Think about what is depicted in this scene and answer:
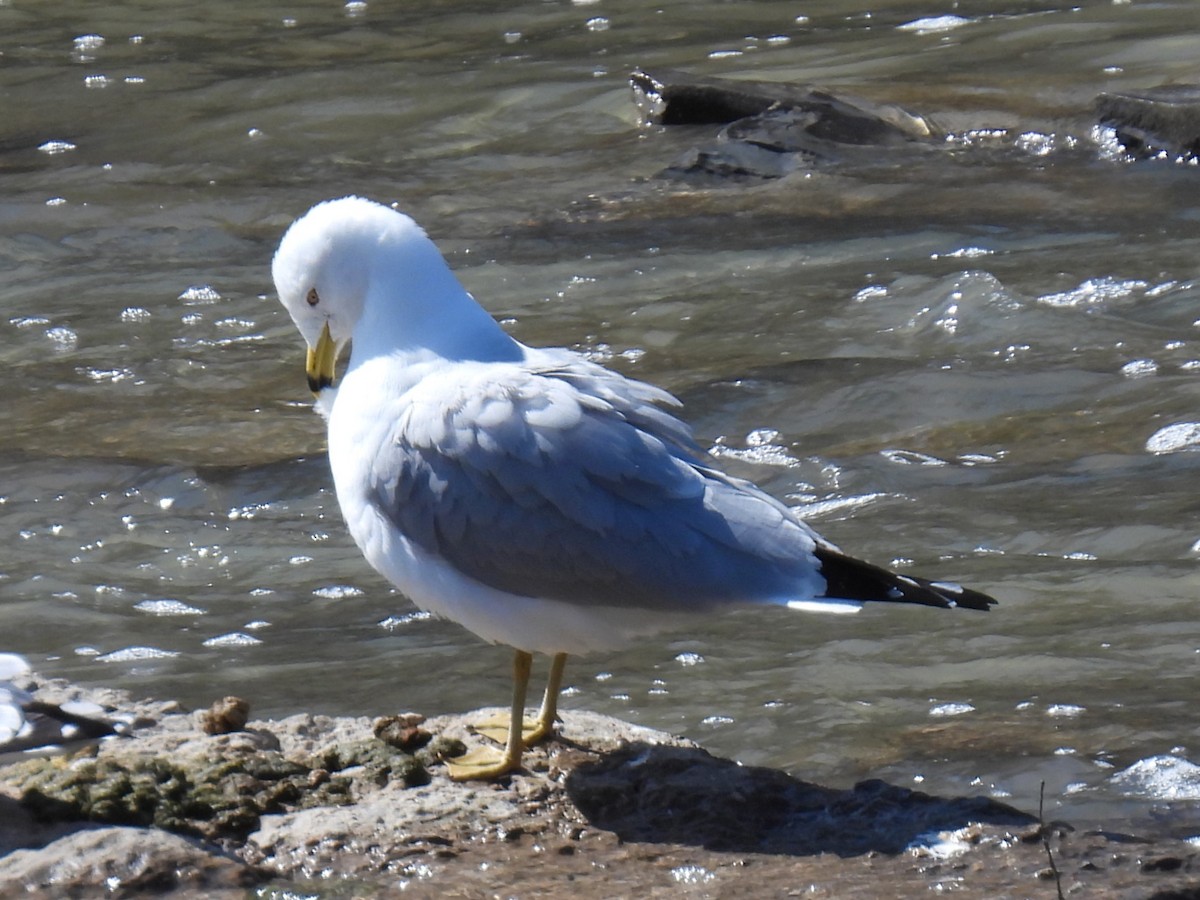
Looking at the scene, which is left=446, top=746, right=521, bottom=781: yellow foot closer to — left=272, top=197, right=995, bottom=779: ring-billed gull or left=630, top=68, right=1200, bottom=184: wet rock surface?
left=272, top=197, right=995, bottom=779: ring-billed gull

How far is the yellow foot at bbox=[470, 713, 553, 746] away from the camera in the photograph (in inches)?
155

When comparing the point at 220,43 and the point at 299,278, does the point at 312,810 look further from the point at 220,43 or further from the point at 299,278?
the point at 220,43

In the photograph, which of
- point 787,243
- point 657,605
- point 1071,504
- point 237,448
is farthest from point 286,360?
point 657,605

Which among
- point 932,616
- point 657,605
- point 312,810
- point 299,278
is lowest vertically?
point 932,616

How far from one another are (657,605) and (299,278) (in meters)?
1.36

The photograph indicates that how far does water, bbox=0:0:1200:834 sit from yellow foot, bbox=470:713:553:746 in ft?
1.55

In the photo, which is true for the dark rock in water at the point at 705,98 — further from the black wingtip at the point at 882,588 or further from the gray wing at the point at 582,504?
the black wingtip at the point at 882,588

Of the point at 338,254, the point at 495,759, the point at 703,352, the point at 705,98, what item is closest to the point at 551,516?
the point at 495,759

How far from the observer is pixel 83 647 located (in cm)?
512

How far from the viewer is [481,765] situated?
12.3 ft


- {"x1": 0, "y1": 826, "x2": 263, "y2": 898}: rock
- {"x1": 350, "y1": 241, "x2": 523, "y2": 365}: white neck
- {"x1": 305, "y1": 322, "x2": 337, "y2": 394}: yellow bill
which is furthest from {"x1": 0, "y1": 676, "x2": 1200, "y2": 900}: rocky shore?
{"x1": 305, "y1": 322, "x2": 337, "y2": 394}: yellow bill

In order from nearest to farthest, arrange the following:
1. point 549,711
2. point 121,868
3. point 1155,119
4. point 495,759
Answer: point 121,868
point 495,759
point 549,711
point 1155,119

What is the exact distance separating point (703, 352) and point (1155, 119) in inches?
150

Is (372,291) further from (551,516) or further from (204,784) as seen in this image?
(204,784)
